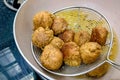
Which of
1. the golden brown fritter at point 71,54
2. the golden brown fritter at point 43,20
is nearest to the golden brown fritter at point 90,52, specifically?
the golden brown fritter at point 71,54

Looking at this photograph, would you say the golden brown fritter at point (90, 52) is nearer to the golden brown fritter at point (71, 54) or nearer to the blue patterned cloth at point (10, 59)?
the golden brown fritter at point (71, 54)

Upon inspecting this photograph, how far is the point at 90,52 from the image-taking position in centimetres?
58

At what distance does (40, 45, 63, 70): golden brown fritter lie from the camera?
0.57 meters

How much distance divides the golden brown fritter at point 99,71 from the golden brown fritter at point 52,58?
0.27ft

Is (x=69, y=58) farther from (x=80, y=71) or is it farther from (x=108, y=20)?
(x=108, y=20)

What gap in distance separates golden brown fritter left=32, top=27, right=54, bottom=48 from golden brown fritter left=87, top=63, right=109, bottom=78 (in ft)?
0.45

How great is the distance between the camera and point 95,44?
23.2 inches

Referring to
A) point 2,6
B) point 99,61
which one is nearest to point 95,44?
point 99,61

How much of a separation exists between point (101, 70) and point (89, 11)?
0.75ft

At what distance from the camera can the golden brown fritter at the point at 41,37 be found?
1.99 feet

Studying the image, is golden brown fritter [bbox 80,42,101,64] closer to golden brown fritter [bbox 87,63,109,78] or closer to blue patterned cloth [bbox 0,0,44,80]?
golden brown fritter [bbox 87,63,109,78]

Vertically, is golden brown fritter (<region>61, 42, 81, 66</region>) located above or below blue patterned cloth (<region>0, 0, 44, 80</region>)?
above

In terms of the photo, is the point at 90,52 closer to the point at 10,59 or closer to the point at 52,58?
the point at 52,58

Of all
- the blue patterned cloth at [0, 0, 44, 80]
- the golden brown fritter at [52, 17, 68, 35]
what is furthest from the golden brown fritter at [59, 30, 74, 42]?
the blue patterned cloth at [0, 0, 44, 80]
